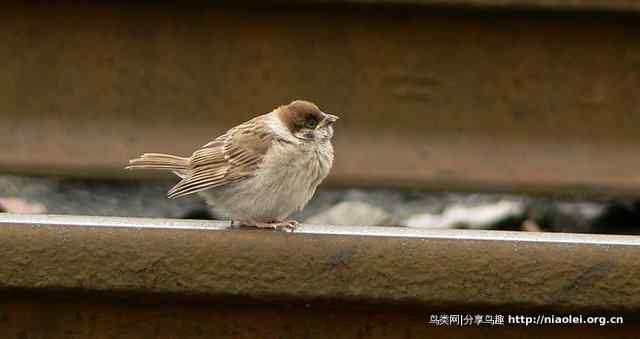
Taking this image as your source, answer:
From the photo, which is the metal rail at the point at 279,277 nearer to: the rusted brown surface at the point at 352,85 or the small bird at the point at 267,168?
the small bird at the point at 267,168

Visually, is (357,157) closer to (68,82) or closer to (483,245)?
(68,82)

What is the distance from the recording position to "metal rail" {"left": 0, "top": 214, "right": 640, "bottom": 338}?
3.47 m

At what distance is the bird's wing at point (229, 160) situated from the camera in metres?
4.81

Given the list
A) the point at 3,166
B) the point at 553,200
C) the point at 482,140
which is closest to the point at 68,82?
the point at 3,166

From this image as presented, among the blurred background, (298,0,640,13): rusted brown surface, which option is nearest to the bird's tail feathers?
the blurred background

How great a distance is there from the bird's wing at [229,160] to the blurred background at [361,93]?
154cm

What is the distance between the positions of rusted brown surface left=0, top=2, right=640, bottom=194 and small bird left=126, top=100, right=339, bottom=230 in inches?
62.7

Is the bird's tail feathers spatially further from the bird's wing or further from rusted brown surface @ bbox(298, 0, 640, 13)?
rusted brown surface @ bbox(298, 0, 640, 13)

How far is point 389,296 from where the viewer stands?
351 centimetres

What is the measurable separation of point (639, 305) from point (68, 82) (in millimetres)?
3845

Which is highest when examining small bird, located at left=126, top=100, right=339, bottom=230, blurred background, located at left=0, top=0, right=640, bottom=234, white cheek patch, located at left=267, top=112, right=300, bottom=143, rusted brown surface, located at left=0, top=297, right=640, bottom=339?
blurred background, located at left=0, top=0, right=640, bottom=234

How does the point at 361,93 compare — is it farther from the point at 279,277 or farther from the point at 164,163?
the point at 279,277

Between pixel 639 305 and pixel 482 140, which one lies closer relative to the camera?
pixel 639 305

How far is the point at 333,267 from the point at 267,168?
4.32ft
